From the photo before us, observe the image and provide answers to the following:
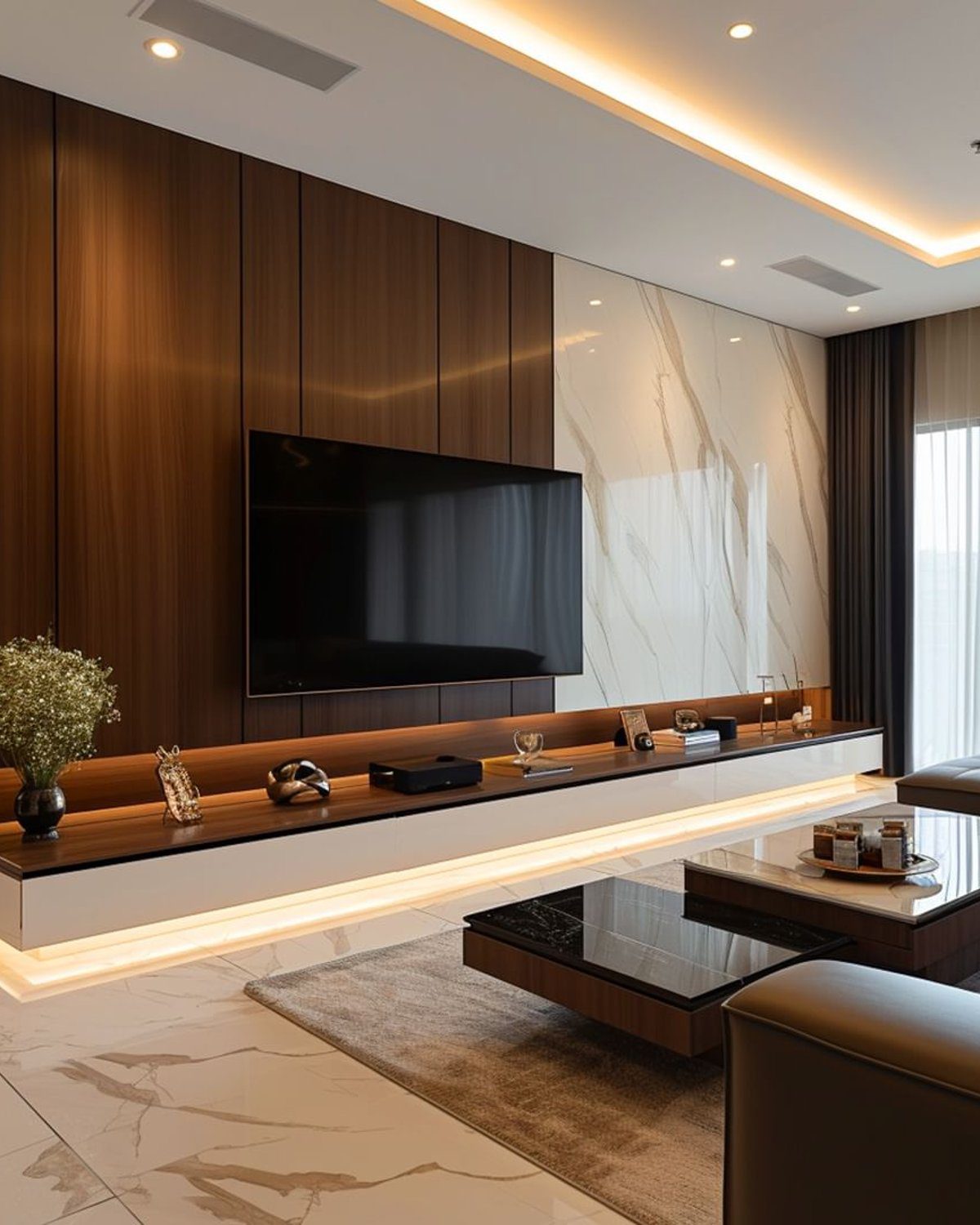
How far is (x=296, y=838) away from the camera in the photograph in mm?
3490

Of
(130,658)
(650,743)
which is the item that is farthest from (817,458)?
(130,658)

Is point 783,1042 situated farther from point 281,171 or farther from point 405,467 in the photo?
point 281,171

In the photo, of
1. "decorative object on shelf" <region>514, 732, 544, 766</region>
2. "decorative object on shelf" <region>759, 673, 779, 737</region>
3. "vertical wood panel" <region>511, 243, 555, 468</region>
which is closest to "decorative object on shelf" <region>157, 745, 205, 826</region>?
"decorative object on shelf" <region>514, 732, 544, 766</region>

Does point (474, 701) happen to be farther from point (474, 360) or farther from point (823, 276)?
point (823, 276)

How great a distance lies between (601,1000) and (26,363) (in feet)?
8.64

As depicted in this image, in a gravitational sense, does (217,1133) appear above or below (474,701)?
below

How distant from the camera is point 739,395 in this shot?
606cm

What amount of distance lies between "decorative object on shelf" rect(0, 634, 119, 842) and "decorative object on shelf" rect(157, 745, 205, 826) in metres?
0.29

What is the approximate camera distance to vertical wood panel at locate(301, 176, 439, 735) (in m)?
4.11

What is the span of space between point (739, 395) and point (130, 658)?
3.91 m

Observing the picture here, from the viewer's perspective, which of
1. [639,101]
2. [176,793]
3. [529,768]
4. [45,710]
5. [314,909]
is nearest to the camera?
[45,710]

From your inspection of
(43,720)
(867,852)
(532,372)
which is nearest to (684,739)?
(532,372)

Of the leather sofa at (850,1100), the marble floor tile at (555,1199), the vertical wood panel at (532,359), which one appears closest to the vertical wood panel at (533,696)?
the vertical wood panel at (532,359)

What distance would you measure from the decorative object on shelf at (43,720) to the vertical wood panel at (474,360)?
172 cm
